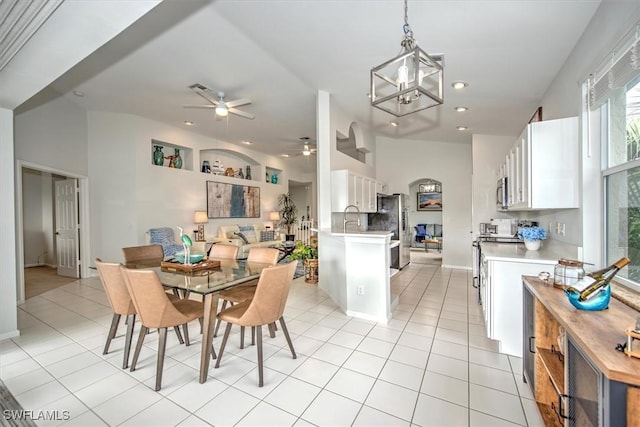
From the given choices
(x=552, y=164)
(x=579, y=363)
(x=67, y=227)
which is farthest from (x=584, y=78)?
(x=67, y=227)

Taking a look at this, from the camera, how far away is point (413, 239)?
984cm

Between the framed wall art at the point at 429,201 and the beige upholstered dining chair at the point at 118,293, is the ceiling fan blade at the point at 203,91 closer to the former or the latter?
the beige upholstered dining chair at the point at 118,293

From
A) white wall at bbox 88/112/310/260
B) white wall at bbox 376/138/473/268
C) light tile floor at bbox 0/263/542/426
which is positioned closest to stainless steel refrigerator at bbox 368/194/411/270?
white wall at bbox 376/138/473/268

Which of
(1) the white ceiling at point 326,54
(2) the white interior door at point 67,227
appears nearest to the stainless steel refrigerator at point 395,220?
(1) the white ceiling at point 326,54

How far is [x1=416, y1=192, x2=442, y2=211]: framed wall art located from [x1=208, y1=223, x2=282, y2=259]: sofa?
5.22 m

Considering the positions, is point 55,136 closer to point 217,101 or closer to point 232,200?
point 217,101

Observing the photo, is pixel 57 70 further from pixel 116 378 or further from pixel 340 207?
pixel 340 207

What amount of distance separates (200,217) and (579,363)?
6806 millimetres

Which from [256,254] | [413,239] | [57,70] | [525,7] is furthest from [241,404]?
[413,239]

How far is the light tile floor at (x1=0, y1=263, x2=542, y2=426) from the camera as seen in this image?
1.75m

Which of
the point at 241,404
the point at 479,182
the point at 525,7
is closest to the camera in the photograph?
the point at 241,404

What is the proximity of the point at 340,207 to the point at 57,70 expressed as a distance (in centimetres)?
365

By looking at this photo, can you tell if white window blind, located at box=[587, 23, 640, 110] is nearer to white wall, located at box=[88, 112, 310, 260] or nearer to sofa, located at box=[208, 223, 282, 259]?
sofa, located at box=[208, 223, 282, 259]

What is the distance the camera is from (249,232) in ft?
25.1
